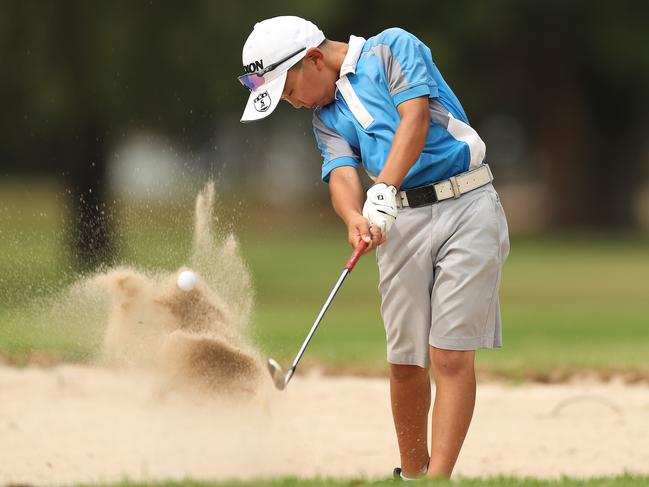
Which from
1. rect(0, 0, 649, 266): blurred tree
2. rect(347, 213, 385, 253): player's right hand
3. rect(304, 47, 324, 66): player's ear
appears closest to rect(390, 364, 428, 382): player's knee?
rect(347, 213, 385, 253): player's right hand

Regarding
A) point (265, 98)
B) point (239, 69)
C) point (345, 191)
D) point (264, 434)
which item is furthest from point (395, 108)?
point (239, 69)

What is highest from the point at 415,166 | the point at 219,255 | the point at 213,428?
the point at 415,166

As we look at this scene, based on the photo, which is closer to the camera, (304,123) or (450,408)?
(450,408)

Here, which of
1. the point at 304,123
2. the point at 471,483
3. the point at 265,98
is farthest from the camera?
the point at 304,123

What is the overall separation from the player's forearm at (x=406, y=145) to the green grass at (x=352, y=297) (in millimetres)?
1471

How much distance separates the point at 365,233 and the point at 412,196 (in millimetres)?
Answer: 314

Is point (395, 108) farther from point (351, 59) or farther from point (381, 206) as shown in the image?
point (381, 206)

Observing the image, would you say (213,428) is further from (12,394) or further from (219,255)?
(12,394)

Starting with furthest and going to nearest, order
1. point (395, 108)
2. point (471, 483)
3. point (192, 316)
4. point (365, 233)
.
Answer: point (192, 316), point (395, 108), point (365, 233), point (471, 483)

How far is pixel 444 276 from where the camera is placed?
4.29 meters

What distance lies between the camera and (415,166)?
4.36m

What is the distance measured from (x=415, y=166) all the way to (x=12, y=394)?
3407 millimetres

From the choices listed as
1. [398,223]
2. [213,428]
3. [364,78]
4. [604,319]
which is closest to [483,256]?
[398,223]

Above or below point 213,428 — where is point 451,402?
above
